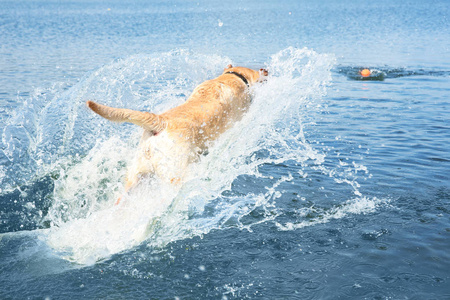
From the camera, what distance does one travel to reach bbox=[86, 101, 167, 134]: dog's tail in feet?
14.4

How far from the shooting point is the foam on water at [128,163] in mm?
4848

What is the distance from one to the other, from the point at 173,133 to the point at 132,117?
550mm

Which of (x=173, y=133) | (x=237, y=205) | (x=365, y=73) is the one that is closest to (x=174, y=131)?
(x=173, y=133)

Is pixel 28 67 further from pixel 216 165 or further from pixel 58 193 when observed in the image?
pixel 216 165

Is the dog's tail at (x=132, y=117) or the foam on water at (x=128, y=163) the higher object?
the dog's tail at (x=132, y=117)

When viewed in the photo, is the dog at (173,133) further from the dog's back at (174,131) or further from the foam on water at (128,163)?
the foam on water at (128,163)

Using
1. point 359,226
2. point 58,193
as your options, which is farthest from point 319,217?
point 58,193

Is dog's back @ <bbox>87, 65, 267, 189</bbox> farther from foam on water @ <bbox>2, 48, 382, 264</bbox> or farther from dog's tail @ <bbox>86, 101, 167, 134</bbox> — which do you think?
foam on water @ <bbox>2, 48, 382, 264</bbox>

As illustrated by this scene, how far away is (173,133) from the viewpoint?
504 centimetres

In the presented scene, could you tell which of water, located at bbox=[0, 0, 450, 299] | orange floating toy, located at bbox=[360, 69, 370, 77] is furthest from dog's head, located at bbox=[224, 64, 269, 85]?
orange floating toy, located at bbox=[360, 69, 370, 77]

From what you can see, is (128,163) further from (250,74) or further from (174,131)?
(250,74)

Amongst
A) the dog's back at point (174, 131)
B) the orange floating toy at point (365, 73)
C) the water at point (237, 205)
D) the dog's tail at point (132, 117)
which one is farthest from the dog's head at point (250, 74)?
the orange floating toy at point (365, 73)

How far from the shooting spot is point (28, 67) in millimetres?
17250

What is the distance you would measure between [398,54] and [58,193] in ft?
61.1
